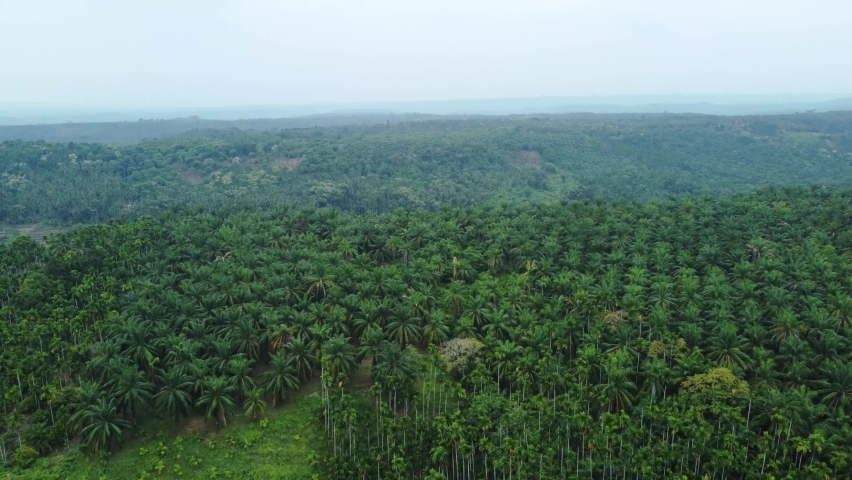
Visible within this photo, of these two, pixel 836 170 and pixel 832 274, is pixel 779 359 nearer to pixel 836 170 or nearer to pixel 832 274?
pixel 832 274

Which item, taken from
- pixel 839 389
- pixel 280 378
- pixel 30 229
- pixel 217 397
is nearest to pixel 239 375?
pixel 217 397

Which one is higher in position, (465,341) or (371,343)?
(465,341)

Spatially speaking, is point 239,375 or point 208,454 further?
point 239,375

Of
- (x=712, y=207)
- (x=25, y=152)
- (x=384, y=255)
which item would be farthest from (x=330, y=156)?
(x=712, y=207)

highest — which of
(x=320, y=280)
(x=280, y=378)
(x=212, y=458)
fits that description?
(x=320, y=280)

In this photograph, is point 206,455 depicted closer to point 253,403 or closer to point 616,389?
point 253,403

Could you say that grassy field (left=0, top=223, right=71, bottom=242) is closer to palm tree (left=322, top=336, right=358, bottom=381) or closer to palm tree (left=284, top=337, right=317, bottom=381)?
palm tree (left=284, top=337, right=317, bottom=381)

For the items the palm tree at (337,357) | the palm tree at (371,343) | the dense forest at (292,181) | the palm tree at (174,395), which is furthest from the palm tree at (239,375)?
the dense forest at (292,181)
